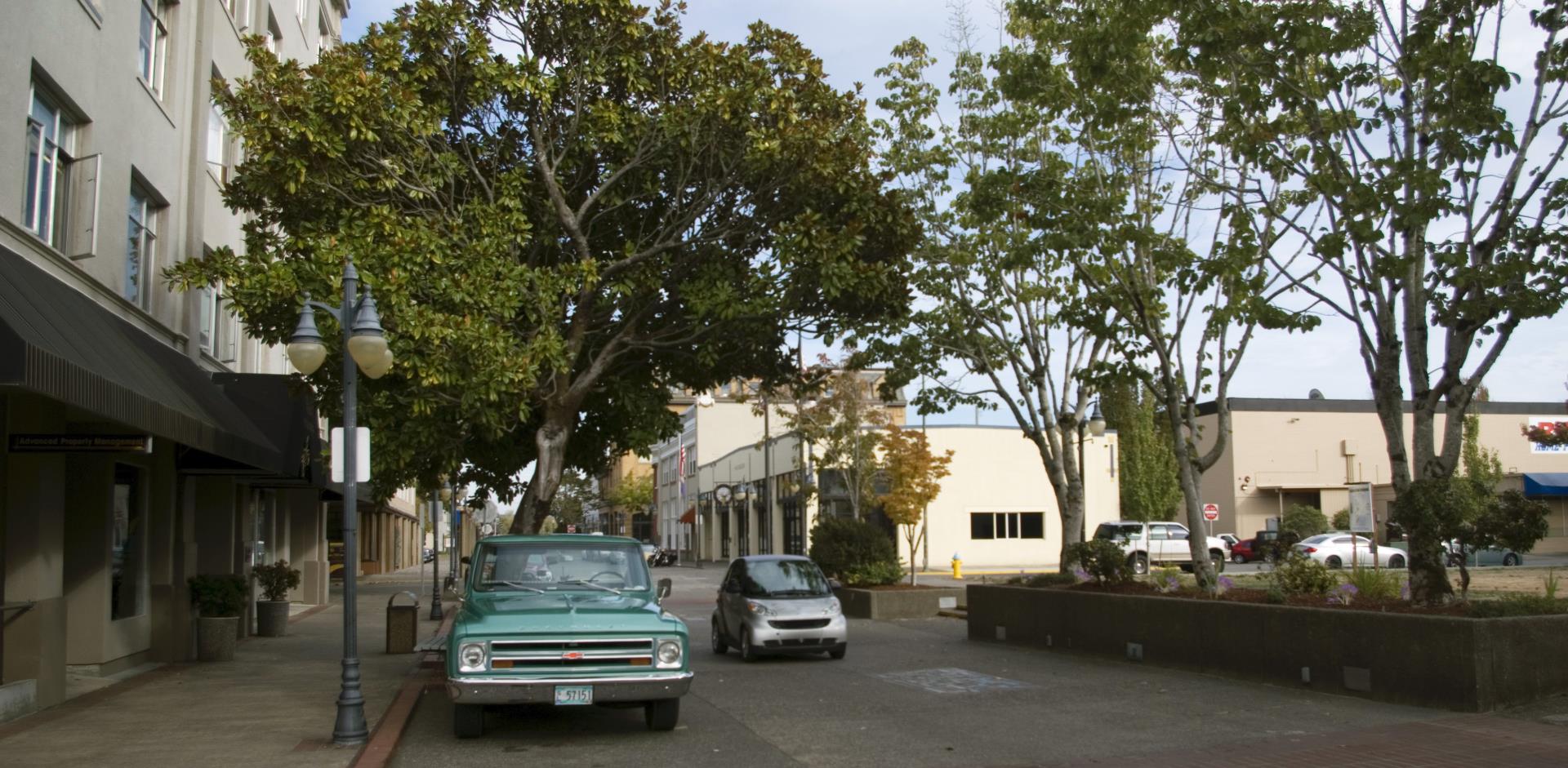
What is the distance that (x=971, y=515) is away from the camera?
50781 mm

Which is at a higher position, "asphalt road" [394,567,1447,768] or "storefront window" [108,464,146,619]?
"storefront window" [108,464,146,619]

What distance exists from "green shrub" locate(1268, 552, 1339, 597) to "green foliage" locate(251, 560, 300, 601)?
16.4m

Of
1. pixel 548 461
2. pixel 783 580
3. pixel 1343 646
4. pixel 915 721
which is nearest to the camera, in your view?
pixel 915 721

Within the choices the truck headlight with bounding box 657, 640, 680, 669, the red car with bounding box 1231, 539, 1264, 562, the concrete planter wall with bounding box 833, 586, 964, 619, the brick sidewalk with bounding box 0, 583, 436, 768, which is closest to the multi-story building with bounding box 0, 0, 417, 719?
the brick sidewalk with bounding box 0, 583, 436, 768

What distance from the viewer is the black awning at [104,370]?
922cm

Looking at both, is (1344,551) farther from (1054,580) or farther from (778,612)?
(778,612)

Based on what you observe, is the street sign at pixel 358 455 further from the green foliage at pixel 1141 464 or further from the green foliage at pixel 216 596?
the green foliage at pixel 1141 464

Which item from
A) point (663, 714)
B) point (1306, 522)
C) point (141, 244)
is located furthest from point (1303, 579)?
point (1306, 522)

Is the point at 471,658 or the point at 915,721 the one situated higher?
the point at 471,658

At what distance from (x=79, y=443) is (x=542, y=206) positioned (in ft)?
24.3

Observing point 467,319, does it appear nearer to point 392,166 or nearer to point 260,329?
point 392,166

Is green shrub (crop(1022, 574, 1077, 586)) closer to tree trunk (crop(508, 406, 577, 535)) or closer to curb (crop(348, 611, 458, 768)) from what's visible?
tree trunk (crop(508, 406, 577, 535))

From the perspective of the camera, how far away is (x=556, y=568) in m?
11.8

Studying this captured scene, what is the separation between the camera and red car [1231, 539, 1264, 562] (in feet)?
158
